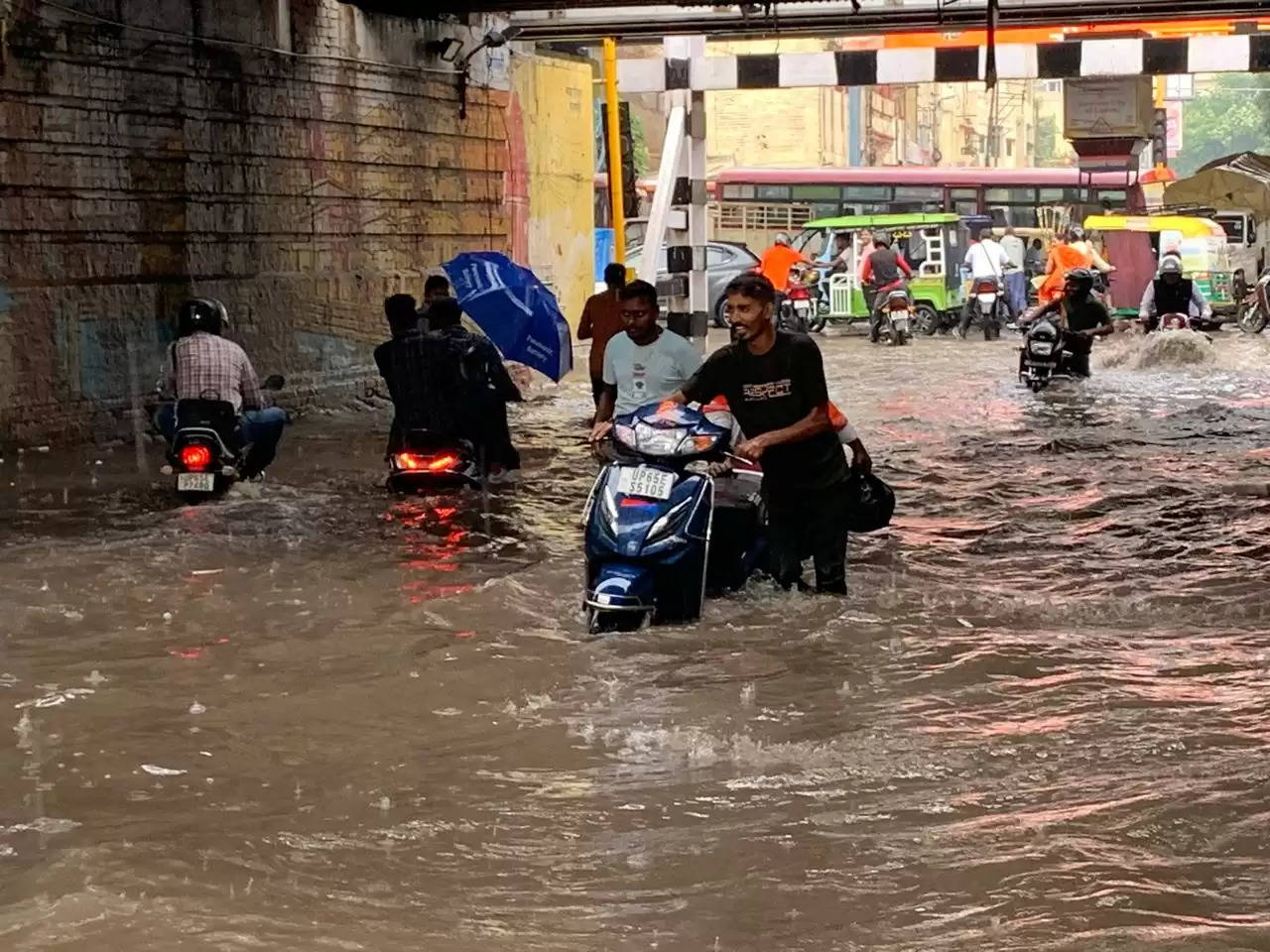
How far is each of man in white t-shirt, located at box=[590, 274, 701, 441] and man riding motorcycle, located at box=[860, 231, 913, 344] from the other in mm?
18496

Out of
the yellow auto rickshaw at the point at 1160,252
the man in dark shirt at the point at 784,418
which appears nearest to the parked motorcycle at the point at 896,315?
the yellow auto rickshaw at the point at 1160,252

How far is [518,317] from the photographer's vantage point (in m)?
12.4

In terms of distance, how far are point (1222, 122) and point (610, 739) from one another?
3329 inches

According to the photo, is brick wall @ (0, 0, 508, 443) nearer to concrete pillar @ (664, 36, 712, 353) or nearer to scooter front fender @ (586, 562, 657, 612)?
concrete pillar @ (664, 36, 712, 353)

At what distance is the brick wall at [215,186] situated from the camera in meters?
12.6

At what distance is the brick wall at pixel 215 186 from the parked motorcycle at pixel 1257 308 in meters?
14.2

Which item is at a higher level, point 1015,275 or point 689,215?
point 689,215

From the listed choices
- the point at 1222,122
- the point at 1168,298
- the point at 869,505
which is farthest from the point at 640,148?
the point at 1222,122

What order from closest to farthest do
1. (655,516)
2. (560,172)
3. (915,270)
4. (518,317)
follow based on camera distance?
(655,516)
(518,317)
(560,172)
(915,270)

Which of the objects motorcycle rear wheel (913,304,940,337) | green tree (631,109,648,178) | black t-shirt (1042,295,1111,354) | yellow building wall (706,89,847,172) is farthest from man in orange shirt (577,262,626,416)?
yellow building wall (706,89,847,172)

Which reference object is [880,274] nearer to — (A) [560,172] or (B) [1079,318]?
(A) [560,172]

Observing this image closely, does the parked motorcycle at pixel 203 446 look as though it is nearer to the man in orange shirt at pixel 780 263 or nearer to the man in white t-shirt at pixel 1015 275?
the man in orange shirt at pixel 780 263

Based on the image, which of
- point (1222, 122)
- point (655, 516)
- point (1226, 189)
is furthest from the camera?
point (1222, 122)

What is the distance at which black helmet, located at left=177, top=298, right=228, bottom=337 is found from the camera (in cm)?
1020
